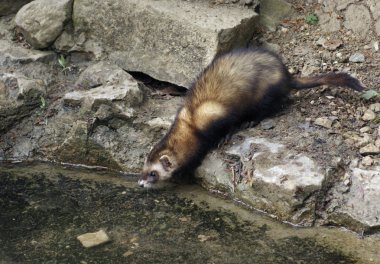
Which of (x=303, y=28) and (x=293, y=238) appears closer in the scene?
(x=293, y=238)

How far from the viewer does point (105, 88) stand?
5164 millimetres

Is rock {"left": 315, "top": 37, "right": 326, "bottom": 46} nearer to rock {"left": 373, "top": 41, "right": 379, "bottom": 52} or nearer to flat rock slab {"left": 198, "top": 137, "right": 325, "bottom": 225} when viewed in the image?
rock {"left": 373, "top": 41, "right": 379, "bottom": 52}

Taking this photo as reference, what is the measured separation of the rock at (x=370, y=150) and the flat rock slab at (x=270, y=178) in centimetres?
37

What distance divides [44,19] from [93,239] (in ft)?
7.88

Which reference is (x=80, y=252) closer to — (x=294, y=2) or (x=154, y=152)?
(x=154, y=152)

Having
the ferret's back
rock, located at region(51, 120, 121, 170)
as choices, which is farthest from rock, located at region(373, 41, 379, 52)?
rock, located at region(51, 120, 121, 170)

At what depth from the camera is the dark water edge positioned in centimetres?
371

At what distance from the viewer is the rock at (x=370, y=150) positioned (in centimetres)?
427

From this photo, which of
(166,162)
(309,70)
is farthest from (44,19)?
(309,70)

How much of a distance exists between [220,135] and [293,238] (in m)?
1.14

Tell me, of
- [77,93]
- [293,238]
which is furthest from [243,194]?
[77,93]

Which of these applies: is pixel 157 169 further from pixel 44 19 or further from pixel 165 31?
pixel 44 19

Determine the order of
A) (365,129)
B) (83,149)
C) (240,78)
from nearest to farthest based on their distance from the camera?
(365,129)
(240,78)
(83,149)

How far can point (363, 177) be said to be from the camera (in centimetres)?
409
